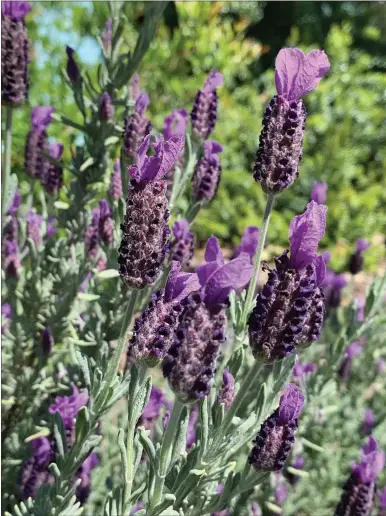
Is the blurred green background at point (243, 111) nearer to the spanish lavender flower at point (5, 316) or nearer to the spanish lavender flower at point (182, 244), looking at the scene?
the spanish lavender flower at point (5, 316)

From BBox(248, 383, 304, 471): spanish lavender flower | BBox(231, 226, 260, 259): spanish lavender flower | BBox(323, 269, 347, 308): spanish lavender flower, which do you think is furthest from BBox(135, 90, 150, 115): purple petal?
BBox(323, 269, 347, 308): spanish lavender flower

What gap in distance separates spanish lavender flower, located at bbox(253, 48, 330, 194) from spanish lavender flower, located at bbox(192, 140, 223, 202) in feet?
1.51

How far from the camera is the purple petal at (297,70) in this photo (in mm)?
1077

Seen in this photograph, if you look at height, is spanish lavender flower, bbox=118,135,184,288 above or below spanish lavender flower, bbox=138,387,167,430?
above

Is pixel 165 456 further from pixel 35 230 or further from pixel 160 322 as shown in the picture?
pixel 35 230

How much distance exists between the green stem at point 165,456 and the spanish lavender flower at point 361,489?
550 mm

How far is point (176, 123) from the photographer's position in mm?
1833

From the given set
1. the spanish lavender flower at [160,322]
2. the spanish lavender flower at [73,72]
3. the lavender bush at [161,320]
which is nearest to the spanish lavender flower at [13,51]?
the lavender bush at [161,320]

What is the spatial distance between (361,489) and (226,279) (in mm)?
807

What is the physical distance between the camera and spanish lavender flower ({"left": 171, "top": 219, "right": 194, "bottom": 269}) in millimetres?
1646

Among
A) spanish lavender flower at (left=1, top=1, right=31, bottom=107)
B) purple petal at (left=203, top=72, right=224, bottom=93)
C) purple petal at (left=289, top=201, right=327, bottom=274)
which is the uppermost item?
spanish lavender flower at (left=1, top=1, right=31, bottom=107)

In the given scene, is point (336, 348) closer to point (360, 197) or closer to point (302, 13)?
point (360, 197)

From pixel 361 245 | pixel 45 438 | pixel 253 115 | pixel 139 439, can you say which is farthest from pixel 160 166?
pixel 253 115

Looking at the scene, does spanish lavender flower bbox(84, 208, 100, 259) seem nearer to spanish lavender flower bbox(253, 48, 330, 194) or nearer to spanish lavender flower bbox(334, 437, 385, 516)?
spanish lavender flower bbox(253, 48, 330, 194)
